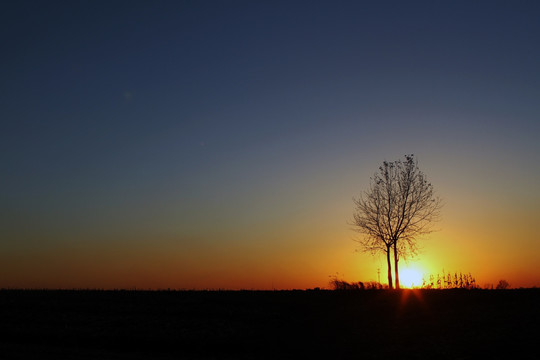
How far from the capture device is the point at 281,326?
26188 mm

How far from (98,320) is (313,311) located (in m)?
11.8

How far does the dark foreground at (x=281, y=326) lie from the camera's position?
20.5 m

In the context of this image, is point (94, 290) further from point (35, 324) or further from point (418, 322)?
point (418, 322)

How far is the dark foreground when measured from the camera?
20469 millimetres

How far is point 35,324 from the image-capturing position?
2694cm

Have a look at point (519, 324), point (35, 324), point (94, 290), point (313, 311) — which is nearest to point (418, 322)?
point (519, 324)

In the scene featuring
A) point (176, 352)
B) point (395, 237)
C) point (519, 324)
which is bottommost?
point (176, 352)

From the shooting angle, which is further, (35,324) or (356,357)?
(35,324)

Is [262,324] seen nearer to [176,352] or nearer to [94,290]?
[176,352]

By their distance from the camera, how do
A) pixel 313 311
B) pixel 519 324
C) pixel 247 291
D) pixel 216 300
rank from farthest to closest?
1. pixel 247 291
2. pixel 216 300
3. pixel 313 311
4. pixel 519 324

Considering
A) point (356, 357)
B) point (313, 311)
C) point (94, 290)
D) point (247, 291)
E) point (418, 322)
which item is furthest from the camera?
point (94, 290)

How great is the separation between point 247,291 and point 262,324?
32.6 ft

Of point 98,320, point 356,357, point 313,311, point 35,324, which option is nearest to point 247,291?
point 313,311

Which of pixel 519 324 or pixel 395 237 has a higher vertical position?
pixel 395 237
